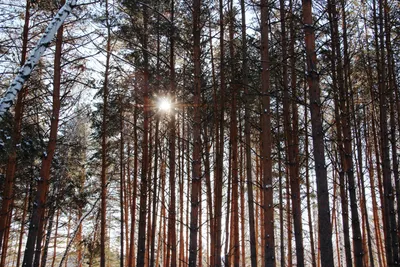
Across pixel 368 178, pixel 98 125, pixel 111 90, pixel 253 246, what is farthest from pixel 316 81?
pixel 368 178

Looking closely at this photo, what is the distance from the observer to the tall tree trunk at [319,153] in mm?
4820

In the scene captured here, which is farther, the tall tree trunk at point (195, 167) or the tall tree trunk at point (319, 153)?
the tall tree trunk at point (195, 167)

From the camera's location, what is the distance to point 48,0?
7.70 meters

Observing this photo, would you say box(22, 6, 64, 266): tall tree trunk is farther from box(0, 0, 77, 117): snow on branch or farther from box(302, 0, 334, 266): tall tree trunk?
box(302, 0, 334, 266): tall tree trunk

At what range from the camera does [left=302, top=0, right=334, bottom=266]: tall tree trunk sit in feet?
15.8

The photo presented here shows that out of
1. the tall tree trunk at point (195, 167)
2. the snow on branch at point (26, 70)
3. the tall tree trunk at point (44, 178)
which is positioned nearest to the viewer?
the snow on branch at point (26, 70)

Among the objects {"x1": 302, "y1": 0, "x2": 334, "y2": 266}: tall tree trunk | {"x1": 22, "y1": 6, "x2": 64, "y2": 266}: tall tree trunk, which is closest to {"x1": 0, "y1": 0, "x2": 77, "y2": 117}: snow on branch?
{"x1": 22, "y1": 6, "x2": 64, "y2": 266}: tall tree trunk

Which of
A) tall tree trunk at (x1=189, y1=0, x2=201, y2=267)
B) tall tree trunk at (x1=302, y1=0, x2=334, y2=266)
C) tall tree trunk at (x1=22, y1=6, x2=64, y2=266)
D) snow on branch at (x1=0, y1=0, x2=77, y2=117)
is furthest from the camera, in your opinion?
tall tree trunk at (x1=22, y1=6, x2=64, y2=266)

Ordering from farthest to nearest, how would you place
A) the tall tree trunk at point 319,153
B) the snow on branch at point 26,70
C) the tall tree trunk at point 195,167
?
the tall tree trunk at point 195,167, the tall tree trunk at point 319,153, the snow on branch at point 26,70

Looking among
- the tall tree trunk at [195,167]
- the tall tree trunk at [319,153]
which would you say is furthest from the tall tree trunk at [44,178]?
the tall tree trunk at [319,153]

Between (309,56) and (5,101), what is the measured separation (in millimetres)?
4221

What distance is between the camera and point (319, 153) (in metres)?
5.02

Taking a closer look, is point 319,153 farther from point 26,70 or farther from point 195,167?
point 26,70

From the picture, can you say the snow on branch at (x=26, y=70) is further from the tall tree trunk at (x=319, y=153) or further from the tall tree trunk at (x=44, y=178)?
the tall tree trunk at (x=319, y=153)
